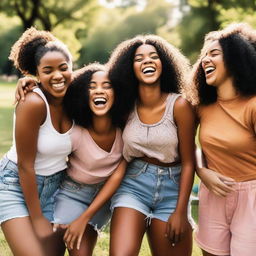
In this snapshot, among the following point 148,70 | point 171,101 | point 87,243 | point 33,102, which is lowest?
point 87,243

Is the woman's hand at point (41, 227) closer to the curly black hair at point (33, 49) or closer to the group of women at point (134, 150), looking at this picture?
the group of women at point (134, 150)

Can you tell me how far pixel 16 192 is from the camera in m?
3.55

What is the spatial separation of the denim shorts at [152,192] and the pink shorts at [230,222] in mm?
261

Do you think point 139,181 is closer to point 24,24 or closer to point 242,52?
point 242,52

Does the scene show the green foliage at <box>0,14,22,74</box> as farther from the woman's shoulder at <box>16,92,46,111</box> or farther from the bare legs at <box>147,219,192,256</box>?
the bare legs at <box>147,219,192,256</box>

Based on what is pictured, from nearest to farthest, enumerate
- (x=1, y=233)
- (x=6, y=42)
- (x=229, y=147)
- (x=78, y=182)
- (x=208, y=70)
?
(x=229, y=147), (x=208, y=70), (x=78, y=182), (x=1, y=233), (x=6, y=42)

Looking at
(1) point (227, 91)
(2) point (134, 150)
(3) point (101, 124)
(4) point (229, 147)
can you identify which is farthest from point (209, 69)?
(3) point (101, 124)

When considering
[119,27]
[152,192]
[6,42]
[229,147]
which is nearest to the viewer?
[229,147]

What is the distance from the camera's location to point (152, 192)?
359 centimetres

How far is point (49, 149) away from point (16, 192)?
46 centimetres

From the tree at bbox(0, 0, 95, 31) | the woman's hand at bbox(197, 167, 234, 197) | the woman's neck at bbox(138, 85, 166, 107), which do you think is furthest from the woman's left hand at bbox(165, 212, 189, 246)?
the tree at bbox(0, 0, 95, 31)

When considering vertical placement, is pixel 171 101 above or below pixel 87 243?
above

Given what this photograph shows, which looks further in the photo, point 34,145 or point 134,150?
Result: point 134,150

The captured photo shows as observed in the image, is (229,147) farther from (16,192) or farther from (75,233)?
(16,192)
